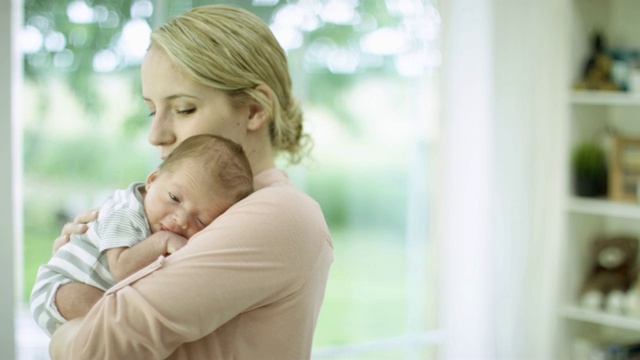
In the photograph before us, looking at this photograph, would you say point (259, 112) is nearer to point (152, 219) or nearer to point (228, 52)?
point (228, 52)

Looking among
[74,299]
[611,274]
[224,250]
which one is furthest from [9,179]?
[611,274]

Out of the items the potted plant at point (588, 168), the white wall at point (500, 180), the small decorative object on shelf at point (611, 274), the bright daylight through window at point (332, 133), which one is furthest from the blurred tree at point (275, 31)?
the small decorative object on shelf at point (611, 274)

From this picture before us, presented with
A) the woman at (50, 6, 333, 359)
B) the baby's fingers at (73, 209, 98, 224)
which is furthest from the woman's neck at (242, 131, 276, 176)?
the baby's fingers at (73, 209, 98, 224)

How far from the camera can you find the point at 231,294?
1022mm

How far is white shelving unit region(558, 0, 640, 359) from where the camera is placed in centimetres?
327

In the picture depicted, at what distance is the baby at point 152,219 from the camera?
43.9 inches

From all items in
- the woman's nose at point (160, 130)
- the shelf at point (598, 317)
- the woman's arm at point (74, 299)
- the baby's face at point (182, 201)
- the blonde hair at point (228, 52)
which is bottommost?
the shelf at point (598, 317)

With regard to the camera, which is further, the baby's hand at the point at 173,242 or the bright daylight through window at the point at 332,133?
the bright daylight through window at the point at 332,133

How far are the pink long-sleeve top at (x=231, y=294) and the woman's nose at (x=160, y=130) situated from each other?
18 centimetres

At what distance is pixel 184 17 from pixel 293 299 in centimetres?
42

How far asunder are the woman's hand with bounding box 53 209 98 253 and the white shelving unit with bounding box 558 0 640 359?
2.44 m

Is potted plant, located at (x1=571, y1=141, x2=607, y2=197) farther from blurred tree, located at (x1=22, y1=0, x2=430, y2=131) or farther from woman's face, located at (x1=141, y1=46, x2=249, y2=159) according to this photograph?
woman's face, located at (x1=141, y1=46, x2=249, y2=159)

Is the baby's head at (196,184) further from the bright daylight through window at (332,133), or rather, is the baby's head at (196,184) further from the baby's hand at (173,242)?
the bright daylight through window at (332,133)

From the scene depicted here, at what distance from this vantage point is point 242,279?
103cm
